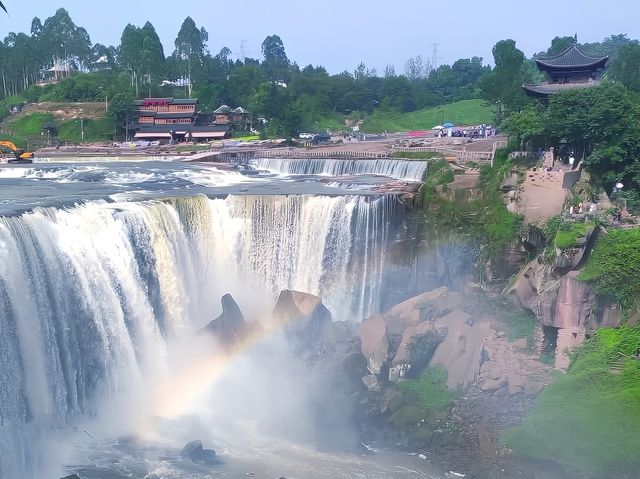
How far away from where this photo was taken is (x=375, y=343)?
21234 mm

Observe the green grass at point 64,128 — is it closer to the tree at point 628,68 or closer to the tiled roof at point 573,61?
the tiled roof at point 573,61

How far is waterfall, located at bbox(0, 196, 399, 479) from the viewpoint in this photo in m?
17.6

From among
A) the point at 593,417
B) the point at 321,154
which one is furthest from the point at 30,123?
the point at 593,417

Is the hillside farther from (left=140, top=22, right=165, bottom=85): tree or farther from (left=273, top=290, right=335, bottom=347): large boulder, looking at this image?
(left=273, top=290, right=335, bottom=347): large boulder

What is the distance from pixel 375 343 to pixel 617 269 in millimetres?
7036

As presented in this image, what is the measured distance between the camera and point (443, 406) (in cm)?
1906

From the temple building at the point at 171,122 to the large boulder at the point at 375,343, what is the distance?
37.7 meters

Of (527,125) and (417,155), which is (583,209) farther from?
(417,155)

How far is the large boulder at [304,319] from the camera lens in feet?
74.0

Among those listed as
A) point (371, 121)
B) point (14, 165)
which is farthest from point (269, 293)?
point (371, 121)

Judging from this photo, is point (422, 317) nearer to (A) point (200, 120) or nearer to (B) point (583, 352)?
(B) point (583, 352)

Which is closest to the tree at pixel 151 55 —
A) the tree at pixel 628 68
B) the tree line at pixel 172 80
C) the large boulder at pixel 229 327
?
the tree line at pixel 172 80

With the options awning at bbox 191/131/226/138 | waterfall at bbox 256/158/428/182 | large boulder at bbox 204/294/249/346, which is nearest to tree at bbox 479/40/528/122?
waterfall at bbox 256/158/428/182

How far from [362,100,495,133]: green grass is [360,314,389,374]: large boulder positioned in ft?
148
